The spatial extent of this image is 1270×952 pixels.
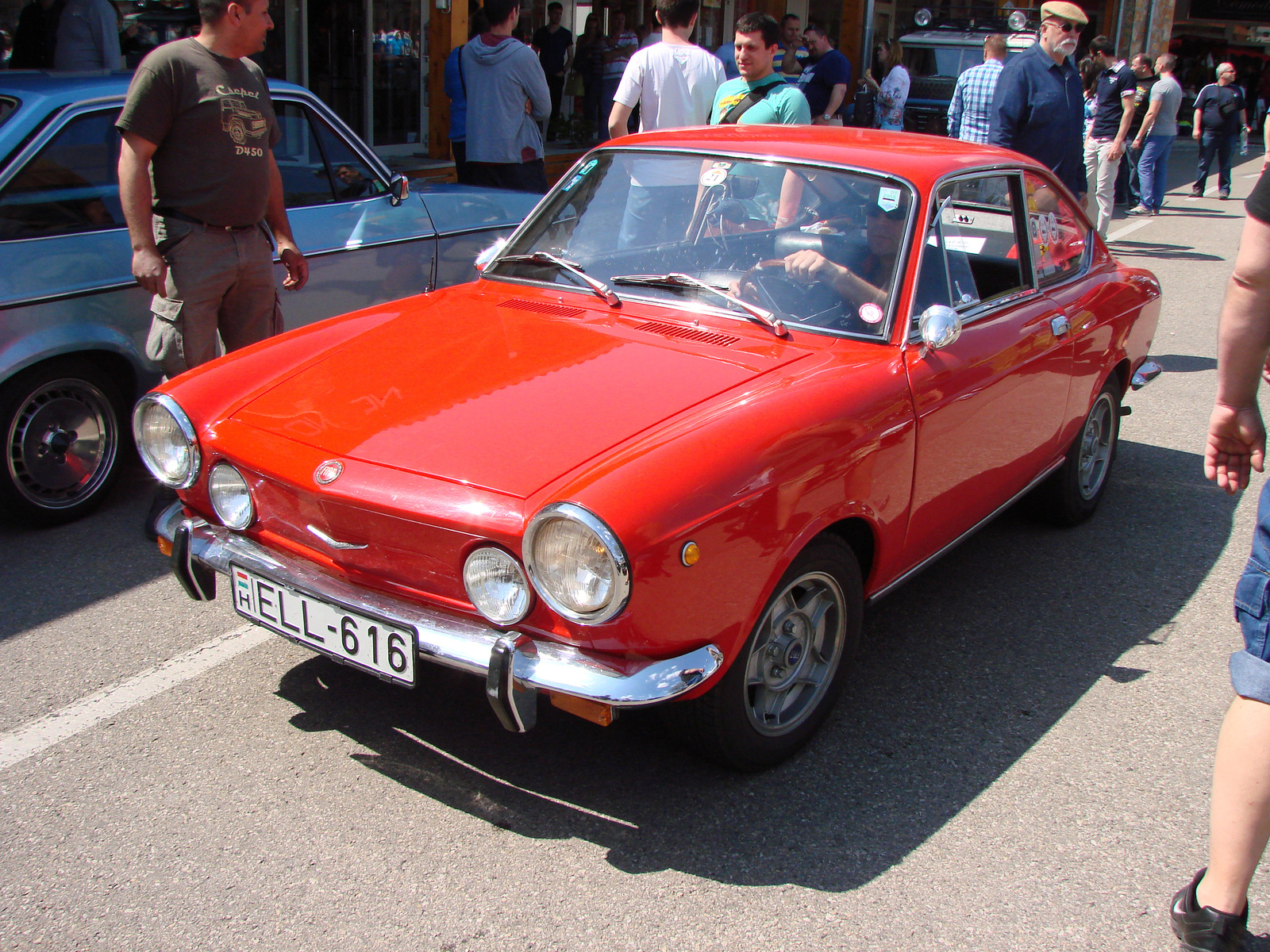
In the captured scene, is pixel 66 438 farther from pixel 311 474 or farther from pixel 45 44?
pixel 45 44

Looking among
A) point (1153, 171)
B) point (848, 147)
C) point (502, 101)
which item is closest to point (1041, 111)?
point (502, 101)

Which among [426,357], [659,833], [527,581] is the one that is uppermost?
[426,357]

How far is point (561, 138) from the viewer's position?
14.6 m

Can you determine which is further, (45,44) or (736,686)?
(45,44)

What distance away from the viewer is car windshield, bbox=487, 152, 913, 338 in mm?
3225

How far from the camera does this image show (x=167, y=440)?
300 cm

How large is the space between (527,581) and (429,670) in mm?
1103

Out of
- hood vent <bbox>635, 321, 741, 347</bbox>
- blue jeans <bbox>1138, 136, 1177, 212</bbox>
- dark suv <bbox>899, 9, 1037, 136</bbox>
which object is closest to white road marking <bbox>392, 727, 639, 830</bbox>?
hood vent <bbox>635, 321, 741, 347</bbox>

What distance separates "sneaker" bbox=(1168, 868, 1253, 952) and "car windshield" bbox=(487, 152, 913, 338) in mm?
1596

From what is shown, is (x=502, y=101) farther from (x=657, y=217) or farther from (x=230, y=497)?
(x=230, y=497)

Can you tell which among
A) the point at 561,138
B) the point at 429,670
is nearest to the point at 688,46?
the point at 429,670

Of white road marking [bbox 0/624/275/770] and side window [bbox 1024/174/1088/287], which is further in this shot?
side window [bbox 1024/174/1088/287]

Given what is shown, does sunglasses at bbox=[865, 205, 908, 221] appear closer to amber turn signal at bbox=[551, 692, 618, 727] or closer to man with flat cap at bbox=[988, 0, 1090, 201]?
amber turn signal at bbox=[551, 692, 618, 727]

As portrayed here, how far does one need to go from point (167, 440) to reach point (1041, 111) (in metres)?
5.13
